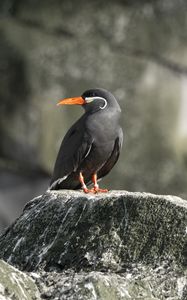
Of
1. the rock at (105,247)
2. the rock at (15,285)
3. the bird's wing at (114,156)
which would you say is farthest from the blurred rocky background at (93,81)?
the rock at (15,285)

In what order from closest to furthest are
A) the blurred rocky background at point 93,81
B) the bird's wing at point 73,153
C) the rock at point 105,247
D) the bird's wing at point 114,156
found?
the rock at point 105,247 < the bird's wing at point 73,153 < the bird's wing at point 114,156 < the blurred rocky background at point 93,81

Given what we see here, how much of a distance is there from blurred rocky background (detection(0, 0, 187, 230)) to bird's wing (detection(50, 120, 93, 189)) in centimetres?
884

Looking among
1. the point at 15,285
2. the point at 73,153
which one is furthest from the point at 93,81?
the point at 15,285

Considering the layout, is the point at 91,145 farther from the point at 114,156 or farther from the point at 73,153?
the point at 114,156

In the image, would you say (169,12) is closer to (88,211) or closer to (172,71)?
(172,71)

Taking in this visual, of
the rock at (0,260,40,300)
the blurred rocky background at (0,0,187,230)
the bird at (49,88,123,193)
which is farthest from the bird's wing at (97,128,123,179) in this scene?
the blurred rocky background at (0,0,187,230)

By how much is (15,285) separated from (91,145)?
3.38 m

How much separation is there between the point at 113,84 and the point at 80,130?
31.5 feet

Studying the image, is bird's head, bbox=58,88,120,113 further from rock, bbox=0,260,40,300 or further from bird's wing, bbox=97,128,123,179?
rock, bbox=0,260,40,300

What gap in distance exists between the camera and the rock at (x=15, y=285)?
6.46 meters

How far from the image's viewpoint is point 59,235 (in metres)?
7.48

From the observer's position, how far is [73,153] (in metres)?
9.79

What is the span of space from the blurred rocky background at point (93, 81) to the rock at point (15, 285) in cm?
1200

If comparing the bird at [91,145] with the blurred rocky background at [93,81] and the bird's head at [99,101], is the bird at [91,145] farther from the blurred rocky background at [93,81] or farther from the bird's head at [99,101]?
the blurred rocky background at [93,81]
